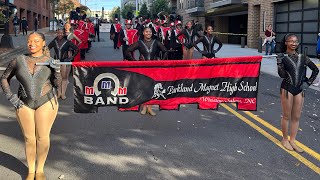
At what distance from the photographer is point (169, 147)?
590 centimetres

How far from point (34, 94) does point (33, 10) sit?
57.5 m

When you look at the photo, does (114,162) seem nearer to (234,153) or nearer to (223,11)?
(234,153)

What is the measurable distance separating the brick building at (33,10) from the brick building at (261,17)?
20.3 m

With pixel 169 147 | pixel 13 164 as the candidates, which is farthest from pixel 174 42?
pixel 13 164

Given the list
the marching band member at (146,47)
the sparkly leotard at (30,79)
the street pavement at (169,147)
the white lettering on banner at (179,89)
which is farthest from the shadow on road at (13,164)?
the marching band member at (146,47)

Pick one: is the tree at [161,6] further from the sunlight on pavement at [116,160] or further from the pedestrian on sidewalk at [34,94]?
the pedestrian on sidewalk at [34,94]

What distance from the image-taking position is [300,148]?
588cm

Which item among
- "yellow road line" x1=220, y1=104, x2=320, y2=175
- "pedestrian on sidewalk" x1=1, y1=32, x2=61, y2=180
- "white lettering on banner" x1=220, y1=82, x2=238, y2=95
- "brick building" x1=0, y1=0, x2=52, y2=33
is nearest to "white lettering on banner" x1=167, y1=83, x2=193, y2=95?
"white lettering on banner" x1=220, y1=82, x2=238, y2=95

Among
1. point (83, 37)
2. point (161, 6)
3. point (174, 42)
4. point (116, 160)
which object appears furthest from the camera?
point (161, 6)

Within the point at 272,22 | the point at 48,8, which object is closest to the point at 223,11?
the point at 272,22

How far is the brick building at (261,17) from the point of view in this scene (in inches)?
861

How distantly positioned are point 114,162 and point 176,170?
87 centimetres

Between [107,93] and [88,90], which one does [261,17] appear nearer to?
[107,93]

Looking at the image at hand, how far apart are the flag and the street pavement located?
59 cm
